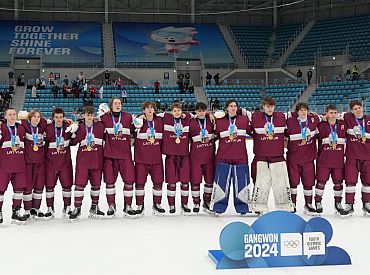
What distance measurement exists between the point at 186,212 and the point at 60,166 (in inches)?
65.5

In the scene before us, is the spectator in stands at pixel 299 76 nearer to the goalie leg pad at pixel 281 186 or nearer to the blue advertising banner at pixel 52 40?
the blue advertising banner at pixel 52 40

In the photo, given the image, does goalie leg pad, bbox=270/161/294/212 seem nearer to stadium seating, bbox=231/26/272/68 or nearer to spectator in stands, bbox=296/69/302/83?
spectator in stands, bbox=296/69/302/83

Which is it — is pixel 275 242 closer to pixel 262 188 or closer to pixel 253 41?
pixel 262 188

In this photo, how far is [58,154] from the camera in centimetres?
674

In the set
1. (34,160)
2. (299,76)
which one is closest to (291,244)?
(34,160)

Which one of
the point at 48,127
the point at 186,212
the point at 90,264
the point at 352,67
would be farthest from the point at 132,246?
the point at 352,67

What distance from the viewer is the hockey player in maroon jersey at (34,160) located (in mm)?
6652

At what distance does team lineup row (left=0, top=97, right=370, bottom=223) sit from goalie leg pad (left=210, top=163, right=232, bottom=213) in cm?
1

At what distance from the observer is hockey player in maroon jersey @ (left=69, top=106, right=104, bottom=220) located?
6.73 m

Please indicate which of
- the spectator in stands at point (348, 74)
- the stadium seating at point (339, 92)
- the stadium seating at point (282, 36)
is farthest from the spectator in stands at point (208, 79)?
the spectator in stands at point (348, 74)

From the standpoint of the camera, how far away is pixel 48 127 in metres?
6.75

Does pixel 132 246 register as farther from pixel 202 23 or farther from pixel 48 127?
pixel 202 23

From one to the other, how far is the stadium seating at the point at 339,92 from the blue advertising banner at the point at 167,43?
7.08m

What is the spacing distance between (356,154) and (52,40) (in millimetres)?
26383
